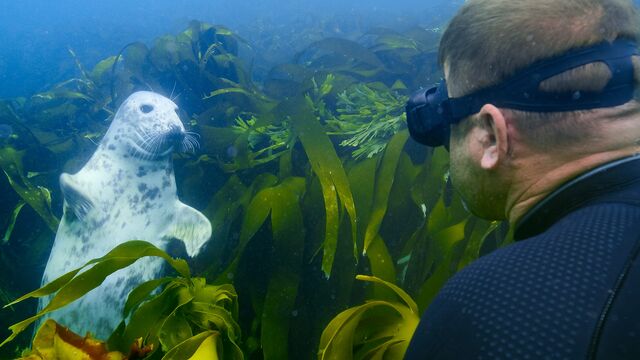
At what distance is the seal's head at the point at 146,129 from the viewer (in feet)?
9.96

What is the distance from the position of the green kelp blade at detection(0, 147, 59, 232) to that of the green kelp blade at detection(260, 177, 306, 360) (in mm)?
2011

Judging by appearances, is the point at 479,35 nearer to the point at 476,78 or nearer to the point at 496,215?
the point at 476,78

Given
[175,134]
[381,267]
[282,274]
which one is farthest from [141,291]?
[175,134]

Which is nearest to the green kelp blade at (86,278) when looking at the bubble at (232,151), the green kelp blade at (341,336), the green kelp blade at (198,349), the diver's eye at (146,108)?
the green kelp blade at (198,349)

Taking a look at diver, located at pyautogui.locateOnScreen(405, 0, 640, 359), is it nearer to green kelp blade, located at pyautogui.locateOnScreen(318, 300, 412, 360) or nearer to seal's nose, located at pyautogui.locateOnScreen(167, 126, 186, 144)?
green kelp blade, located at pyautogui.locateOnScreen(318, 300, 412, 360)

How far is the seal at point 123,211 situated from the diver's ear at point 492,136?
6.56 ft

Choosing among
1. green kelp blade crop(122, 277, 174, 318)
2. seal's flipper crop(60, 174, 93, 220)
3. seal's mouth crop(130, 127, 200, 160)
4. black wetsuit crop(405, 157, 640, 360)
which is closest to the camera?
black wetsuit crop(405, 157, 640, 360)

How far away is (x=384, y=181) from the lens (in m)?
2.59

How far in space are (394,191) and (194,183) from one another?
1788mm

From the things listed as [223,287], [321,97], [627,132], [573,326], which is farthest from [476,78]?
[321,97]

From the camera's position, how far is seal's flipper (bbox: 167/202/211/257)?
2648 mm

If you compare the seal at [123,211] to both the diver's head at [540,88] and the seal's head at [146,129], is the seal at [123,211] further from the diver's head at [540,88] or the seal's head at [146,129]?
the diver's head at [540,88]

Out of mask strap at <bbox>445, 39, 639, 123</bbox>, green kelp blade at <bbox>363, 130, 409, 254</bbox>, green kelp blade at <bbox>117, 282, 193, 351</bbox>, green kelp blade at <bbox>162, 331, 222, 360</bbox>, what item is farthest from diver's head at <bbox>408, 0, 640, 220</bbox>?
green kelp blade at <bbox>117, 282, 193, 351</bbox>

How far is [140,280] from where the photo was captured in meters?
2.58
